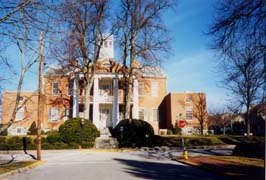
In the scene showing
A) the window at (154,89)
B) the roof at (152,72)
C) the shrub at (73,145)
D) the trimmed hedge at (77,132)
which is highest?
the roof at (152,72)

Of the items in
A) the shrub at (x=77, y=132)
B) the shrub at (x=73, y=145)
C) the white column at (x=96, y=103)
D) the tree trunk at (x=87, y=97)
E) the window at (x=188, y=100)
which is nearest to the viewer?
the shrub at (x=73, y=145)

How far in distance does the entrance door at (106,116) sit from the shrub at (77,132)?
9769 millimetres

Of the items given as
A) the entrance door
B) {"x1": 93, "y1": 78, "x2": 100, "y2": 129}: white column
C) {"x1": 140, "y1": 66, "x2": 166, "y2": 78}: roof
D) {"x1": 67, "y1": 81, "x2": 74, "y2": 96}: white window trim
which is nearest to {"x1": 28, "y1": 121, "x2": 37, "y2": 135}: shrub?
{"x1": 67, "y1": 81, "x2": 74, "y2": 96}: white window trim

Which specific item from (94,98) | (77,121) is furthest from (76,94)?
(77,121)

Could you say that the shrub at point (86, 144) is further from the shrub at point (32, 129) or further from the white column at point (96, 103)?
the shrub at point (32, 129)

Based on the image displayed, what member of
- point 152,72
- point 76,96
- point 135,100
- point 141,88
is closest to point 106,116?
point 135,100

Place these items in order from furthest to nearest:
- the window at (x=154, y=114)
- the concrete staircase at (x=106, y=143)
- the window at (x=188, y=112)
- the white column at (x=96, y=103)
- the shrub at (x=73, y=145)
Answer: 1. the window at (x=188, y=112)
2. the window at (x=154, y=114)
3. the white column at (x=96, y=103)
4. the concrete staircase at (x=106, y=143)
5. the shrub at (x=73, y=145)

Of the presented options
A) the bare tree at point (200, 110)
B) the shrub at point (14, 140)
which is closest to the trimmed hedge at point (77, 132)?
the shrub at point (14, 140)

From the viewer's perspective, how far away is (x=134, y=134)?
3216 cm

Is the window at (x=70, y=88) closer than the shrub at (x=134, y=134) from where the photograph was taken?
No

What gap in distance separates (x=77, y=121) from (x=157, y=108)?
15.5 metres

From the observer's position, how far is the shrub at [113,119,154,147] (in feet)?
105

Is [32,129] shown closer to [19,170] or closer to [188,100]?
[188,100]

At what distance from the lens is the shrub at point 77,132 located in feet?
100
